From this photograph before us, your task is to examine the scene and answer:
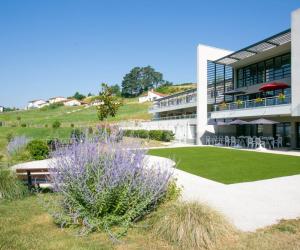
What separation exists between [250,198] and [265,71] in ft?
70.3

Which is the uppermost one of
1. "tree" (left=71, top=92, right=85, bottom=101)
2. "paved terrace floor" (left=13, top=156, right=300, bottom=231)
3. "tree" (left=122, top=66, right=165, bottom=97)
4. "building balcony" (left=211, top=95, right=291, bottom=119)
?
"tree" (left=122, top=66, right=165, bottom=97)

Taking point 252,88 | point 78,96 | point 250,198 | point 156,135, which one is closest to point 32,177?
point 250,198

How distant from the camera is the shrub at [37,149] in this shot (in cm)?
1661

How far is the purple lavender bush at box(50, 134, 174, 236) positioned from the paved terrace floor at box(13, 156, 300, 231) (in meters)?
0.63

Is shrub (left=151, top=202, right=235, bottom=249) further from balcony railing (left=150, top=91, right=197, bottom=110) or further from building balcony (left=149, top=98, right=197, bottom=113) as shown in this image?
balcony railing (left=150, top=91, right=197, bottom=110)

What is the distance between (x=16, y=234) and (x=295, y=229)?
4923 millimetres

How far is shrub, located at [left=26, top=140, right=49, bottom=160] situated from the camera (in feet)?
54.5

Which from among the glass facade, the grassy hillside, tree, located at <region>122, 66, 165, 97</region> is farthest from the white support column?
tree, located at <region>122, 66, 165, 97</region>

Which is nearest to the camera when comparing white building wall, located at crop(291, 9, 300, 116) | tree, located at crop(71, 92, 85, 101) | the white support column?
white building wall, located at crop(291, 9, 300, 116)

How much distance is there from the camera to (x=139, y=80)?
13275 cm

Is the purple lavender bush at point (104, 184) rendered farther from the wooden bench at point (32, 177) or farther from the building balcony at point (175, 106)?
the building balcony at point (175, 106)

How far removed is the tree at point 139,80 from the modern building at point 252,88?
Answer: 97.5 metres

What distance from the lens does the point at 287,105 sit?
1969cm

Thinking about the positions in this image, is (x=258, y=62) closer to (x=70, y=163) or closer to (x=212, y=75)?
(x=212, y=75)
